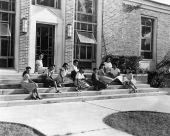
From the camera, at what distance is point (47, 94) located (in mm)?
10094

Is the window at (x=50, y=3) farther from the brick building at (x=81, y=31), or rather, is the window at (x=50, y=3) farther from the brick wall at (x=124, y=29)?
the brick wall at (x=124, y=29)

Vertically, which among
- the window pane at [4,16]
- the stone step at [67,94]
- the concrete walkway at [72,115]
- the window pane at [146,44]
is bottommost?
the concrete walkway at [72,115]

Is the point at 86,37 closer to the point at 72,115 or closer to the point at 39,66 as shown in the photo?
the point at 39,66

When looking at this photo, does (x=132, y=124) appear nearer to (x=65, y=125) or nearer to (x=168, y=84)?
(x=65, y=125)

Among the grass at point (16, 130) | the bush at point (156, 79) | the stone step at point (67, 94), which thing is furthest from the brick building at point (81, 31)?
the grass at point (16, 130)

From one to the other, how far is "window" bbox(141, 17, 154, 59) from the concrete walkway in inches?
308

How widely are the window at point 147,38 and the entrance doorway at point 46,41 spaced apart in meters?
6.67

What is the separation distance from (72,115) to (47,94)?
2.51 metres

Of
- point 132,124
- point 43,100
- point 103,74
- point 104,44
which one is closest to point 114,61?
point 104,44

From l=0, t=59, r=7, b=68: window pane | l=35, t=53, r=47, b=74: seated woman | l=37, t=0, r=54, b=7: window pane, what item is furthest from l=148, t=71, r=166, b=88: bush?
l=0, t=59, r=7, b=68: window pane

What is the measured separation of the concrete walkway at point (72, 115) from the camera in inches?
247

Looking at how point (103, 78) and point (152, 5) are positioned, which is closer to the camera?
point (103, 78)

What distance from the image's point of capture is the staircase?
930cm

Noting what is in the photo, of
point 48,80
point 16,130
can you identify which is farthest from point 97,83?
point 16,130
